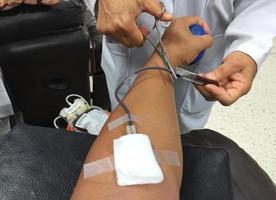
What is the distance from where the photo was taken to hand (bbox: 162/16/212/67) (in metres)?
0.96

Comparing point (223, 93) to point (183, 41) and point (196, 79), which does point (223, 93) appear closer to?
A: point (196, 79)

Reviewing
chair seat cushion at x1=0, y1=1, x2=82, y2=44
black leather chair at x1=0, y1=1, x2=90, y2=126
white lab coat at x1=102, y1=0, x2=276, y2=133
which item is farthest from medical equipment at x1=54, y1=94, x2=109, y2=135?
chair seat cushion at x1=0, y1=1, x2=82, y2=44

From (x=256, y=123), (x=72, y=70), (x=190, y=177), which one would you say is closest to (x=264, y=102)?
(x=256, y=123)

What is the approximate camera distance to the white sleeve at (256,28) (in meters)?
0.95

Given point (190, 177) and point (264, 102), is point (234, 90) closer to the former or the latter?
point (190, 177)

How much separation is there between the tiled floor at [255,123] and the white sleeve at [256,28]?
2.96 ft

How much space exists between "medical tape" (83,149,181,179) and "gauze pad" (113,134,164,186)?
3cm

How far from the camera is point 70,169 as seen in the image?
76 cm

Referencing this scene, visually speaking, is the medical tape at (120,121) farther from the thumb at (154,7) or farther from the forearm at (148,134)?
the thumb at (154,7)

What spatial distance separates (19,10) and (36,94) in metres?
0.36

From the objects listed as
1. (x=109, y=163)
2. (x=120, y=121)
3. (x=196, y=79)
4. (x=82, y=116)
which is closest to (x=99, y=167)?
(x=109, y=163)

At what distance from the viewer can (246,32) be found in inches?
37.9

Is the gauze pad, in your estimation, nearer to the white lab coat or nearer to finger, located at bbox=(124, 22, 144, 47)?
finger, located at bbox=(124, 22, 144, 47)

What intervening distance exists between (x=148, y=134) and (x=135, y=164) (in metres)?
0.13
